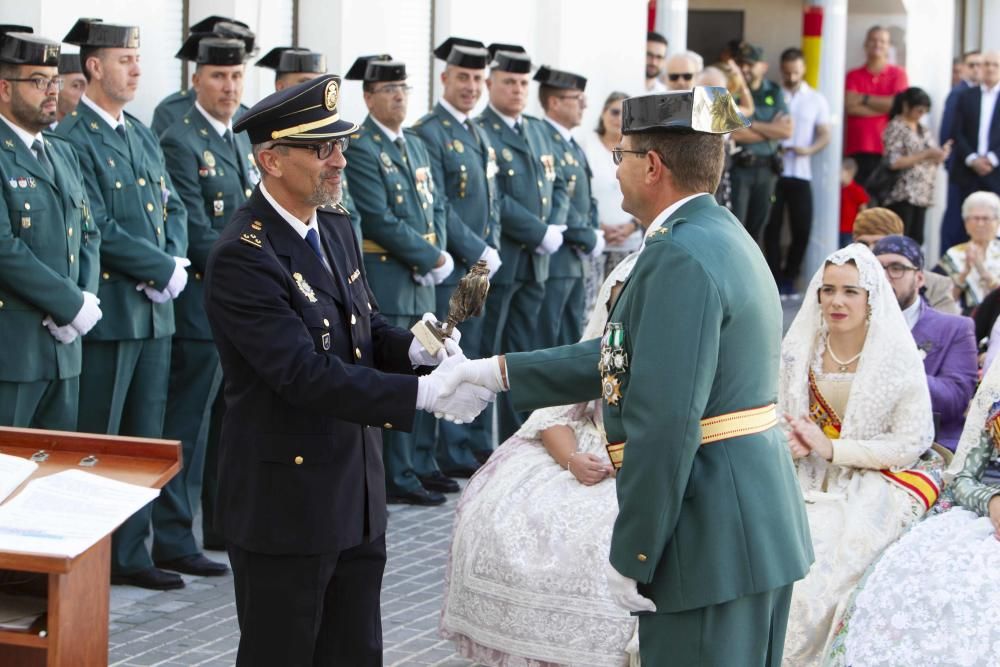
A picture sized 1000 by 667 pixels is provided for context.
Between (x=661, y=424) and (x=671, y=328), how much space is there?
197mm

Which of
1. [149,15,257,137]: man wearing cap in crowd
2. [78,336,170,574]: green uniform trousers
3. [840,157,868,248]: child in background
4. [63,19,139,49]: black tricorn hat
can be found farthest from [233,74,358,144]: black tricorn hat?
[840,157,868,248]: child in background

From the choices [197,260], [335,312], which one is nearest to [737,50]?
[197,260]

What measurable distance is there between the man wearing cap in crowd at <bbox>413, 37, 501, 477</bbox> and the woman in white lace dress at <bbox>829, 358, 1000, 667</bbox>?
373 cm

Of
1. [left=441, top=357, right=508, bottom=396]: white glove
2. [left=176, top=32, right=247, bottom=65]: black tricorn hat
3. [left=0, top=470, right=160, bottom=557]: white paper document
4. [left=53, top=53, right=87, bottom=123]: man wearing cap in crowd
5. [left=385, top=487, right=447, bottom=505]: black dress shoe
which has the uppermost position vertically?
[left=176, top=32, right=247, bottom=65]: black tricorn hat

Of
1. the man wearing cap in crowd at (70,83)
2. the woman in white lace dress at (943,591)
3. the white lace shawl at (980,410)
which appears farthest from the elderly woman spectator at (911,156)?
the woman in white lace dress at (943,591)

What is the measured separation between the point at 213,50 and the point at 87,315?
1.54 metres

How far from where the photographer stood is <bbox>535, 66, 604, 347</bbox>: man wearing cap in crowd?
954 cm

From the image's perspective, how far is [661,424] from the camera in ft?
10.9

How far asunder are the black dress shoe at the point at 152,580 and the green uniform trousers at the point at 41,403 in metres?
0.63

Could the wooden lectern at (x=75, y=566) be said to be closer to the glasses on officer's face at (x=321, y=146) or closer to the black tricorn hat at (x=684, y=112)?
the glasses on officer's face at (x=321, y=146)

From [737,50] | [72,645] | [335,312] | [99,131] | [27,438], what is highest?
[737,50]

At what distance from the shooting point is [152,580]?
6.23m

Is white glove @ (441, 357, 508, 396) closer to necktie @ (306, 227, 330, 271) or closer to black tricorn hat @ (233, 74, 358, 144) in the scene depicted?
necktie @ (306, 227, 330, 271)

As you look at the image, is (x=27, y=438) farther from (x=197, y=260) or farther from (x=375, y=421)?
(x=197, y=260)
